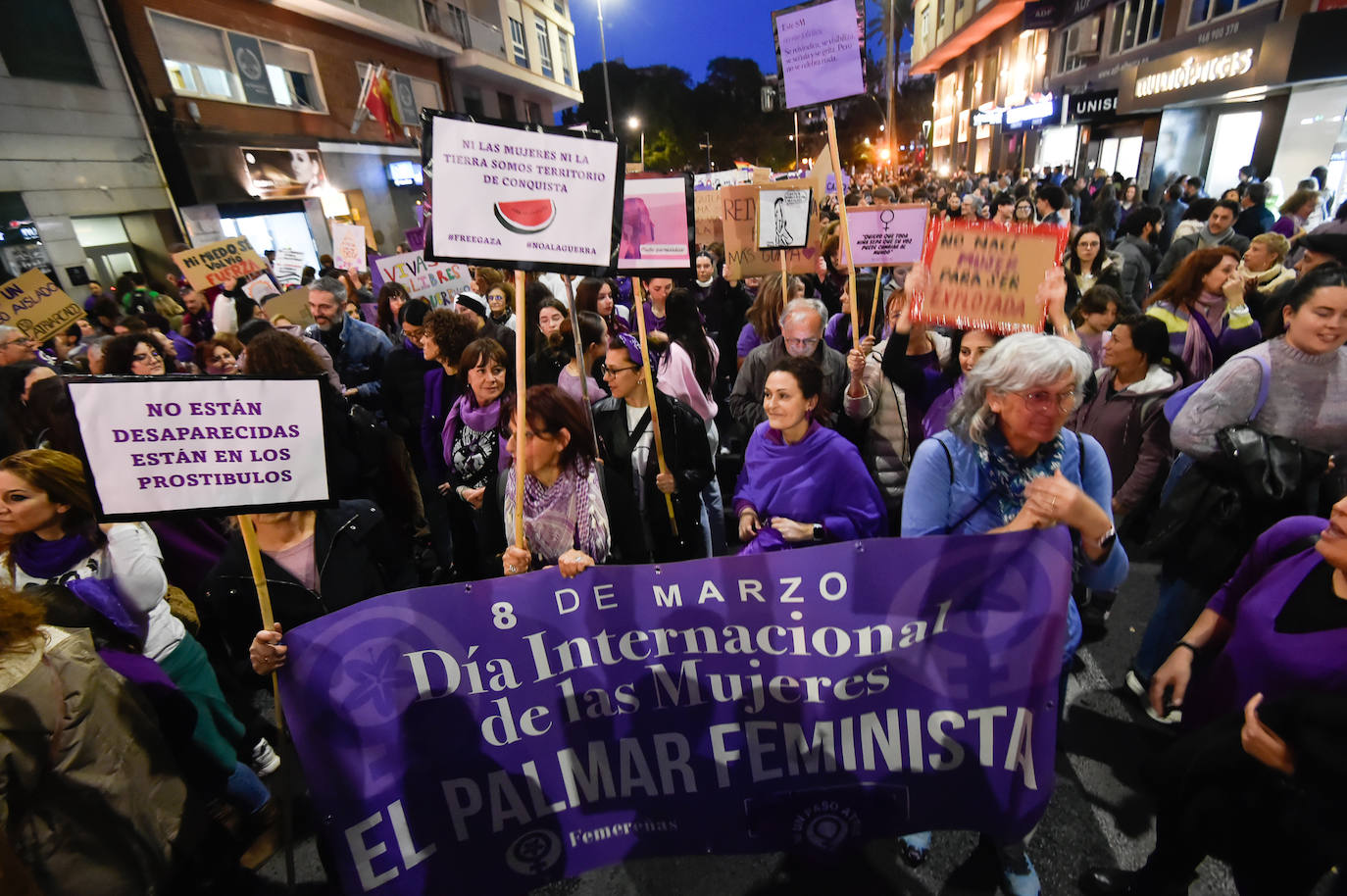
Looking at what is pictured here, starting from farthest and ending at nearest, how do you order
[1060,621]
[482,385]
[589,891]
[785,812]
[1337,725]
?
1. [482,385]
2. [589,891]
3. [785,812]
4. [1060,621]
5. [1337,725]

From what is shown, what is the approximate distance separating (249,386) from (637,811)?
1.84m

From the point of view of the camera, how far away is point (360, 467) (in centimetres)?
407

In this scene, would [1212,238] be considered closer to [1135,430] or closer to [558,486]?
[1135,430]

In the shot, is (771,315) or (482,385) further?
(771,315)

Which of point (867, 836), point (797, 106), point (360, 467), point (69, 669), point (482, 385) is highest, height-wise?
point (797, 106)

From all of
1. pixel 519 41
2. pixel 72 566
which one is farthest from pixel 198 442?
pixel 519 41

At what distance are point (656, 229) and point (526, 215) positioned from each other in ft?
2.89

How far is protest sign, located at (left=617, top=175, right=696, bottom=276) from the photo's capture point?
2.97m

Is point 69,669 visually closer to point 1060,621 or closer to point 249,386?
point 249,386

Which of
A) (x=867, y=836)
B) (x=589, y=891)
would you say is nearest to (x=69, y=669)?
(x=589, y=891)

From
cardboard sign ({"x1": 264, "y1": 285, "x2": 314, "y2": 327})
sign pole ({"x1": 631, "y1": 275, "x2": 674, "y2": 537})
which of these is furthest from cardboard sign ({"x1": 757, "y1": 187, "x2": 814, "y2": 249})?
cardboard sign ({"x1": 264, "y1": 285, "x2": 314, "y2": 327})

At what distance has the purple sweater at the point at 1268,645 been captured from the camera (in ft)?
5.45

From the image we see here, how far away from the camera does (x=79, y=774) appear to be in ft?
5.95

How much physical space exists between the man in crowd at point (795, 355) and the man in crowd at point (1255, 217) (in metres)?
7.31
